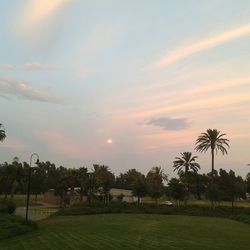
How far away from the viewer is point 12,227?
1693 inches

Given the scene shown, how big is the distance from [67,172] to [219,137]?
39.2m

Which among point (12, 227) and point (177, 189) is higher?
point (177, 189)

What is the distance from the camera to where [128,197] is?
455ft

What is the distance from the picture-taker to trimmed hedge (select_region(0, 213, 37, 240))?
4043 centimetres

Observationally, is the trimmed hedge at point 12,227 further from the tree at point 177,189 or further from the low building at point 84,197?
the low building at point 84,197

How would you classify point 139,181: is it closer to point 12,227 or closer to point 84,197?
point 84,197

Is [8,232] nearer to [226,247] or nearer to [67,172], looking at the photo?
[226,247]

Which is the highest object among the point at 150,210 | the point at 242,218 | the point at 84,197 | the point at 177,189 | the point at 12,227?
the point at 177,189

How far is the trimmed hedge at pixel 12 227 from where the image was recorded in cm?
4043

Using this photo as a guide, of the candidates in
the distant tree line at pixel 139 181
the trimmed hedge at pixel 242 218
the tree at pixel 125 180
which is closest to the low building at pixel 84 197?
the distant tree line at pixel 139 181

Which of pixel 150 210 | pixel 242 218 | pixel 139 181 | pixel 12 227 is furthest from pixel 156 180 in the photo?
pixel 12 227

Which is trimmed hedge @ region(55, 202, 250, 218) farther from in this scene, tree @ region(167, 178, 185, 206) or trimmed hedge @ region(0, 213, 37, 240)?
trimmed hedge @ region(0, 213, 37, 240)

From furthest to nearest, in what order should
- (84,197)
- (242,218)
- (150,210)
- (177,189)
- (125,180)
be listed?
(125,180)
(84,197)
(177,189)
(150,210)
(242,218)

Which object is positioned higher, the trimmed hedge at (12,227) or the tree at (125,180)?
the tree at (125,180)
